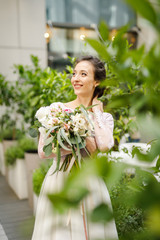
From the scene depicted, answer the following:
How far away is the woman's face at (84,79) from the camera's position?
168cm

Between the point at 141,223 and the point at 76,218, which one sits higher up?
the point at 76,218

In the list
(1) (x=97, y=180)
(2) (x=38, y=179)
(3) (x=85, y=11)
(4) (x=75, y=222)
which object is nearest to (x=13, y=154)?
(2) (x=38, y=179)

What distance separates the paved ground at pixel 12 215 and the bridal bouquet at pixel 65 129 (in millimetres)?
1486

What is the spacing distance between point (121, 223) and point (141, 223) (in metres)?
0.20

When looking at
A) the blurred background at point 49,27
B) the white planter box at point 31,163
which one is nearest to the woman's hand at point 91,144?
the white planter box at point 31,163

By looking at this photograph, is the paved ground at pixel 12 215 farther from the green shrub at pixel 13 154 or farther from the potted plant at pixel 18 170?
the green shrub at pixel 13 154

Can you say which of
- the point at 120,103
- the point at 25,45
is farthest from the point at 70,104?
the point at 25,45

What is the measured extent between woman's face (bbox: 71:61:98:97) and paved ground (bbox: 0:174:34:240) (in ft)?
5.28

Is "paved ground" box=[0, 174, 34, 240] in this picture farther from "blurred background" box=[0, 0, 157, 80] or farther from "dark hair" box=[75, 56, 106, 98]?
"blurred background" box=[0, 0, 157, 80]

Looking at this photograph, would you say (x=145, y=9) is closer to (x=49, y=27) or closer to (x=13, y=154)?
(x=13, y=154)

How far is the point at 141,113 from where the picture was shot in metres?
0.35

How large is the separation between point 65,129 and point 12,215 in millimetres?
2281

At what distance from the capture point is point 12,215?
317cm

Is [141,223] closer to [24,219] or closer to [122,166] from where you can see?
[24,219]
